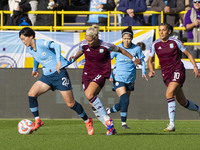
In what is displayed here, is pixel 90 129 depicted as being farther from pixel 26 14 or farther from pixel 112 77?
pixel 26 14

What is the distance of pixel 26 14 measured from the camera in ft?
53.9

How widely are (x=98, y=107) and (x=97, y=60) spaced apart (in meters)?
0.87

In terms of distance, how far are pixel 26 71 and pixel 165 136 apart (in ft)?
21.8

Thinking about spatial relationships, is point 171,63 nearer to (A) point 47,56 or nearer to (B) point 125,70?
(B) point 125,70

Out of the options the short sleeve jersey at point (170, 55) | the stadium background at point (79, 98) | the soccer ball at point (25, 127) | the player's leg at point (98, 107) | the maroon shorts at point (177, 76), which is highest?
the short sleeve jersey at point (170, 55)

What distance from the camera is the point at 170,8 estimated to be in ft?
52.6

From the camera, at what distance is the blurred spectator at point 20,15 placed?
16062 mm

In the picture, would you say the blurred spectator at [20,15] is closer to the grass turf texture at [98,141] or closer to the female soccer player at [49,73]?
the female soccer player at [49,73]

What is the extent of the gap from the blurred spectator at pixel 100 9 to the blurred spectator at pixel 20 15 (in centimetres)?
179

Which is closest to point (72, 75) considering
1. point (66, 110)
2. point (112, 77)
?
point (66, 110)

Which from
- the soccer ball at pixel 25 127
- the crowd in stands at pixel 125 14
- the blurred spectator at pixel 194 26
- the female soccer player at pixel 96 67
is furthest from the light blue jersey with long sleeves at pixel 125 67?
the crowd in stands at pixel 125 14

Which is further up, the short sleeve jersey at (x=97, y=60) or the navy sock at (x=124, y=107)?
the short sleeve jersey at (x=97, y=60)

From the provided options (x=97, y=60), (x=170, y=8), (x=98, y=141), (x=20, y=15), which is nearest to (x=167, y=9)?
(x=170, y=8)

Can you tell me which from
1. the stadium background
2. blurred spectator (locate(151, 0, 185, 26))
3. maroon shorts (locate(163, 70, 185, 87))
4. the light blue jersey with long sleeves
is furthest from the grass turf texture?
blurred spectator (locate(151, 0, 185, 26))
